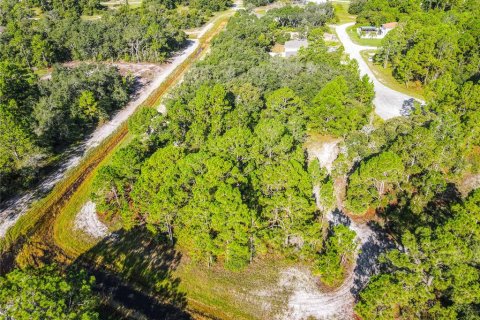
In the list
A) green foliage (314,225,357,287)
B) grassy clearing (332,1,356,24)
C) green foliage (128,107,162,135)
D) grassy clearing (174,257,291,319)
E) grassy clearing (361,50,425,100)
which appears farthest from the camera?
grassy clearing (332,1,356,24)

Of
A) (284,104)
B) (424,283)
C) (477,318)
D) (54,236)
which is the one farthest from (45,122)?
(477,318)

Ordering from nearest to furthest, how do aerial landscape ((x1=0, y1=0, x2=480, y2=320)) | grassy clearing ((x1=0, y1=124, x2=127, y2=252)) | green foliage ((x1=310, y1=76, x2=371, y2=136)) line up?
1. aerial landscape ((x1=0, y1=0, x2=480, y2=320))
2. grassy clearing ((x1=0, y1=124, x2=127, y2=252))
3. green foliage ((x1=310, y1=76, x2=371, y2=136))

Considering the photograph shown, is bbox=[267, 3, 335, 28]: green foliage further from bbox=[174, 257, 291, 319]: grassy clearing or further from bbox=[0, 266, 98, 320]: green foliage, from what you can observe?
bbox=[0, 266, 98, 320]: green foliage

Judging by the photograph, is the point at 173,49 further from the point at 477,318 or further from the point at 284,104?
the point at 477,318

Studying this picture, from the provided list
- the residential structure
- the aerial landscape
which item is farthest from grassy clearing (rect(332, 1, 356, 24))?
the aerial landscape

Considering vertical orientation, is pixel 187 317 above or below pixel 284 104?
below

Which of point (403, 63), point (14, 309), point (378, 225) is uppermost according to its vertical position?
point (14, 309)

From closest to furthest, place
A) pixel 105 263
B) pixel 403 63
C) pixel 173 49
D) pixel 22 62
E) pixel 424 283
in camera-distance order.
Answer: pixel 424 283
pixel 105 263
pixel 403 63
pixel 22 62
pixel 173 49

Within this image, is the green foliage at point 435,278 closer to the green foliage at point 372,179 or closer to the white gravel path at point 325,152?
the green foliage at point 372,179
